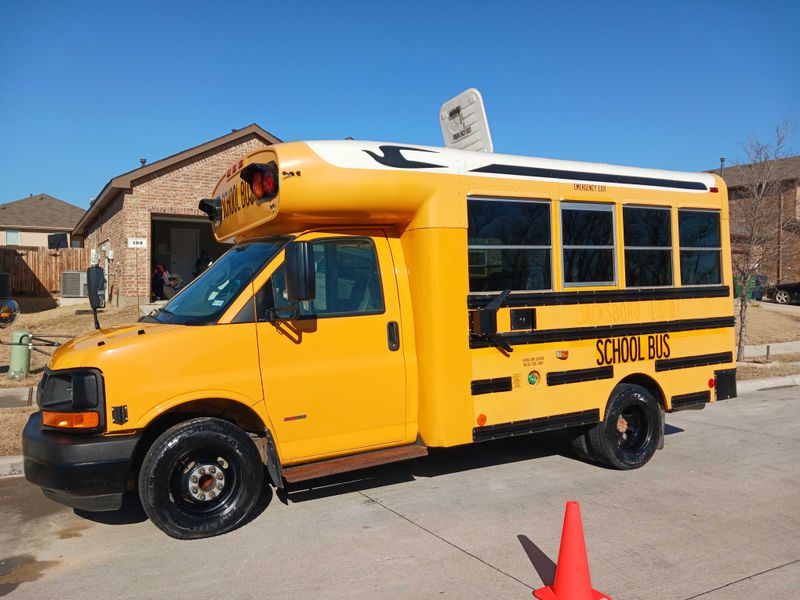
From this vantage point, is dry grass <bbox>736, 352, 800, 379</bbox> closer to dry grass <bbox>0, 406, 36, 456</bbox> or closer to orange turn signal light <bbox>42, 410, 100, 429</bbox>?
orange turn signal light <bbox>42, 410, 100, 429</bbox>

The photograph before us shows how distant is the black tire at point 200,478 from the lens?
14.9 ft

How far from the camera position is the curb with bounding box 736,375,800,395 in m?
11.5

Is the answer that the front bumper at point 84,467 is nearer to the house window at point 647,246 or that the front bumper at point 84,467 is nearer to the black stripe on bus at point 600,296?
the black stripe on bus at point 600,296

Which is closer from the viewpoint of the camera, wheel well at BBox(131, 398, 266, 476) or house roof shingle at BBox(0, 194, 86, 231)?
wheel well at BBox(131, 398, 266, 476)

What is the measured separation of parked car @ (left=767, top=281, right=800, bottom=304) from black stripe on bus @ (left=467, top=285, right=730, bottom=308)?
2799cm


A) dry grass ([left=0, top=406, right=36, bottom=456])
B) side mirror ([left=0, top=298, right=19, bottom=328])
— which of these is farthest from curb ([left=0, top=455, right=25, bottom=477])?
side mirror ([left=0, top=298, right=19, bottom=328])

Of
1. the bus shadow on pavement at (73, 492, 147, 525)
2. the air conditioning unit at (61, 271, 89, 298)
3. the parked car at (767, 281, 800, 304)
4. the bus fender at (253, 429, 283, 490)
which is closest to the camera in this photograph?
the bus fender at (253, 429, 283, 490)

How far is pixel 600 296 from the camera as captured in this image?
6129 mm

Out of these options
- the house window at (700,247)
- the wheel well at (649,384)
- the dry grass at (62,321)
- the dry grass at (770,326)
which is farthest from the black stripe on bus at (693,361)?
the dry grass at (770,326)

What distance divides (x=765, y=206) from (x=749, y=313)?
37.9 ft

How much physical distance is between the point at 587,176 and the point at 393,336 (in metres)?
2.45

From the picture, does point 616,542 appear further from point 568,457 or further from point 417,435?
point 568,457

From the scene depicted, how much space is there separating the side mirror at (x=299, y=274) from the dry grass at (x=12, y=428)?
154 inches

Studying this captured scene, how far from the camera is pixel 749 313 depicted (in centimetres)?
2383
